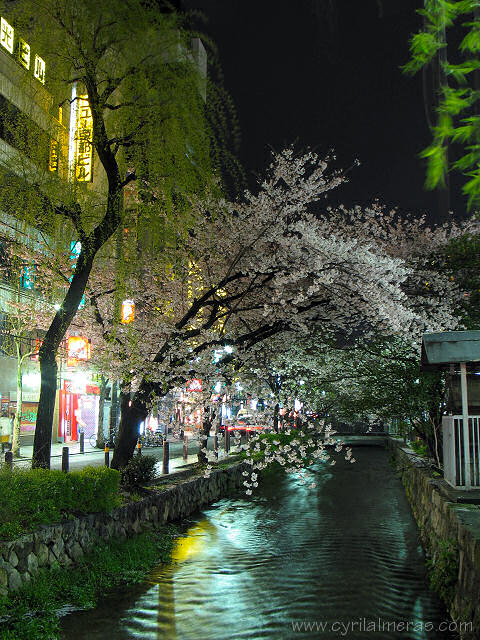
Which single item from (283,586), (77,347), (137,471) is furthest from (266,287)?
(77,347)

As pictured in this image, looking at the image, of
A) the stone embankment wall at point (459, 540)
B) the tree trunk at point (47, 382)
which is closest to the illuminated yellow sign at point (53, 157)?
the tree trunk at point (47, 382)

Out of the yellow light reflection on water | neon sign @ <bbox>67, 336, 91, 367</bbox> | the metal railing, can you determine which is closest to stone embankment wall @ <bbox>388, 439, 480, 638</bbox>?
the metal railing

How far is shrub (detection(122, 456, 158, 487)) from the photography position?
42.6ft

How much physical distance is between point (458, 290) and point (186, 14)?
9.99 meters

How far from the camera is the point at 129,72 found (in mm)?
9617

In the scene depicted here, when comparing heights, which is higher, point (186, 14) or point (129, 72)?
point (186, 14)

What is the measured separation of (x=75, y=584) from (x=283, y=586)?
3305 millimetres

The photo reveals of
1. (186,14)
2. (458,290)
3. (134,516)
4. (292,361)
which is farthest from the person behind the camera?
(292,361)

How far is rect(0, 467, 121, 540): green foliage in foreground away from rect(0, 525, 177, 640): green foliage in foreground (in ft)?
→ 2.29

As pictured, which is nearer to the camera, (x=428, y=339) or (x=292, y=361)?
(x=428, y=339)

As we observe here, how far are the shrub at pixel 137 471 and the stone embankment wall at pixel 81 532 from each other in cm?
44

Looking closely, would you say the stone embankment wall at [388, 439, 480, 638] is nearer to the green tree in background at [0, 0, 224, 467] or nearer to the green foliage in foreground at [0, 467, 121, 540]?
the green foliage in foreground at [0, 467, 121, 540]

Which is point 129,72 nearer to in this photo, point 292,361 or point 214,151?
point 214,151

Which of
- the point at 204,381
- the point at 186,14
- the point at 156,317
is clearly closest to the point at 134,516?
the point at 204,381
